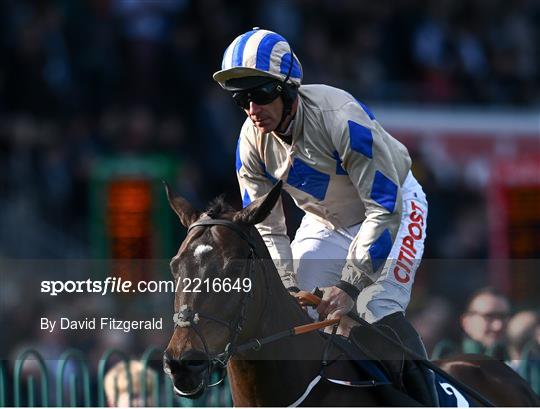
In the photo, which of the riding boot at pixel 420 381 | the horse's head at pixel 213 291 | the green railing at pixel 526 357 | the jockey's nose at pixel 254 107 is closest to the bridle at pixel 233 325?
the horse's head at pixel 213 291

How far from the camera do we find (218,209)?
15.5 ft

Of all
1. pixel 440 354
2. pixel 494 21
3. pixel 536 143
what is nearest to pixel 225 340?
pixel 440 354

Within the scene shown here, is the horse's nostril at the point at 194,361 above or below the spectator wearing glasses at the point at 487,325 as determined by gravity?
below

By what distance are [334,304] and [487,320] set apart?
2357mm

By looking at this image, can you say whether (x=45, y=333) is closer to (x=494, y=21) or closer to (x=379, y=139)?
(x=379, y=139)

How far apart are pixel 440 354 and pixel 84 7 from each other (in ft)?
21.6

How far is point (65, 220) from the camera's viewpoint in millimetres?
11117

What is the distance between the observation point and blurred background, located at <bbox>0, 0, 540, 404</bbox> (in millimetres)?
10031

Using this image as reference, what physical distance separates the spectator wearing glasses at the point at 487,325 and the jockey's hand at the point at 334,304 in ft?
7.40

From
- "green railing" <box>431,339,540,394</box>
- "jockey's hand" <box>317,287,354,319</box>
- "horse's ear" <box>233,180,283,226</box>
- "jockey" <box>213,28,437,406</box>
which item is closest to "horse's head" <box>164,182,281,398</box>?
"horse's ear" <box>233,180,283,226</box>

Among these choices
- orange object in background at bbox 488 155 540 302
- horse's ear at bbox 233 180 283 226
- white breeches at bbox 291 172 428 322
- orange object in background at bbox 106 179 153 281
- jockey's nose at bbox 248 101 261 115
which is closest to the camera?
horse's ear at bbox 233 180 283 226

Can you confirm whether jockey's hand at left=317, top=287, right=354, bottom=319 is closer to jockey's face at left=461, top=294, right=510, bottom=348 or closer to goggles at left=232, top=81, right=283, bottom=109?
goggles at left=232, top=81, right=283, bottom=109

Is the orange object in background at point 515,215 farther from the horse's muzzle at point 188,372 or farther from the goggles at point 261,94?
the horse's muzzle at point 188,372

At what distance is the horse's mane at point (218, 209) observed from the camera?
472 centimetres
